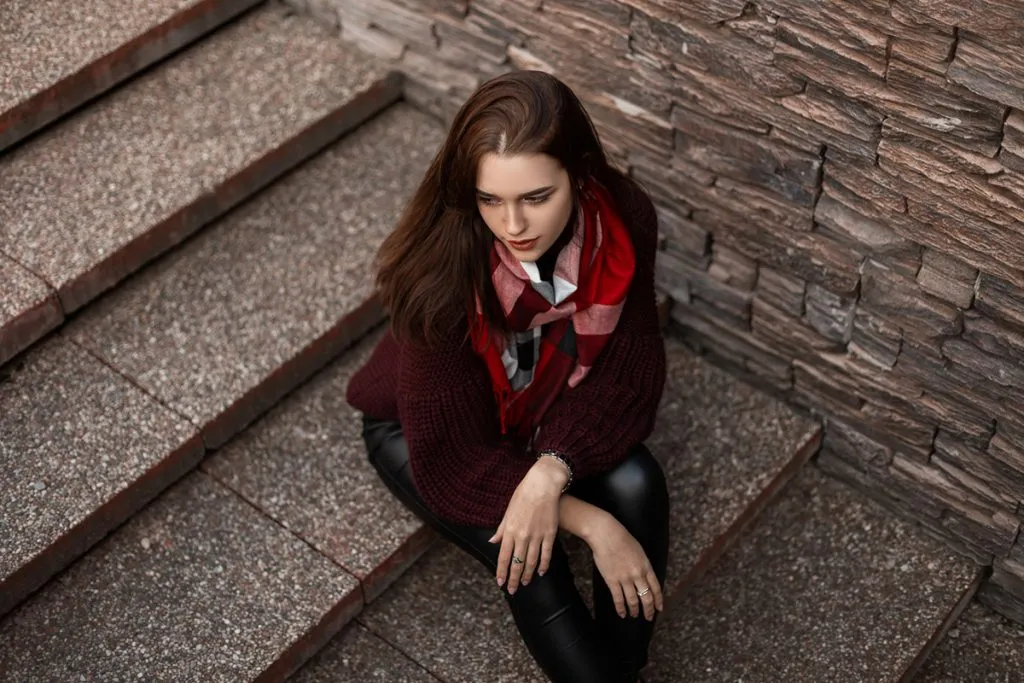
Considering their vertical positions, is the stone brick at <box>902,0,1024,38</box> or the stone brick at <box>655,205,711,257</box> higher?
the stone brick at <box>902,0,1024,38</box>

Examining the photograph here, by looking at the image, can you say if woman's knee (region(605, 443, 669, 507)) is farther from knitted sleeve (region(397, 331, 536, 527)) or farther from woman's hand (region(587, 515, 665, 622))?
knitted sleeve (region(397, 331, 536, 527))

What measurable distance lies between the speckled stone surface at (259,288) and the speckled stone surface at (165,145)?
0.09 meters

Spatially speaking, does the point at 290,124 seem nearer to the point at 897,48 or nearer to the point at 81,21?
the point at 81,21

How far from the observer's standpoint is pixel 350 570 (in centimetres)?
288

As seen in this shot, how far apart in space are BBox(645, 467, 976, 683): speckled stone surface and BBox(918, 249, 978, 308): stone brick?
747 millimetres

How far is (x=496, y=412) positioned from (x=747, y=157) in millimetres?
820

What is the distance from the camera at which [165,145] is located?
337 cm

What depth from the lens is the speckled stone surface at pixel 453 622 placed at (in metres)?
2.83

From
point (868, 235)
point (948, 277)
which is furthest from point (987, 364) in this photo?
point (868, 235)

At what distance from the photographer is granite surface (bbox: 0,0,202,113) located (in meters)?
3.27

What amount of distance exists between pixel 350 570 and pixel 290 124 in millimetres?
1284

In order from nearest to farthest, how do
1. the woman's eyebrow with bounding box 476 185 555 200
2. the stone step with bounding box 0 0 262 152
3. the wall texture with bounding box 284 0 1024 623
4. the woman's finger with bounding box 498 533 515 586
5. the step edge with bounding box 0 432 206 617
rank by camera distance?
the woman's eyebrow with bounding box 476 185 555 200 < the wall texture with bounding box 284 0 1024 623 < the woman's finger with bounding box 498 533 515 586 < the step edge with bounding box 0 432 206 617 < the stone step with bounding box 0 0 262 152

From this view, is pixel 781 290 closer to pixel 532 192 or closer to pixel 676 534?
pixel 676 534

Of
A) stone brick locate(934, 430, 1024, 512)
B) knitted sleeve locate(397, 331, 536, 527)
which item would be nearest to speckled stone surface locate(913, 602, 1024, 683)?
stone brick locate(934, 430, 1024, 512)
